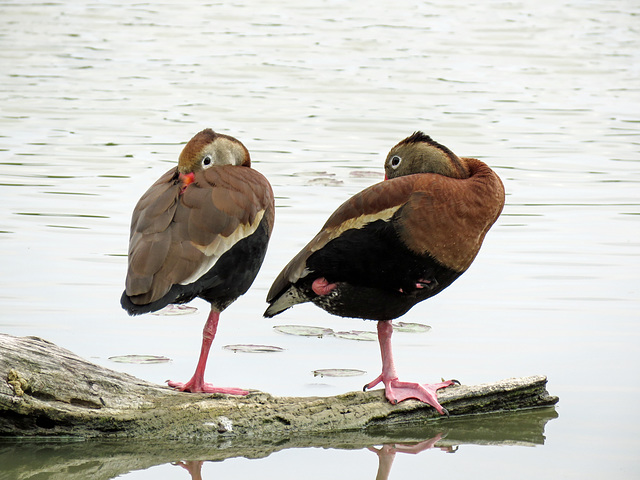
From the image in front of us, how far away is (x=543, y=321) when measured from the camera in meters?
6.59

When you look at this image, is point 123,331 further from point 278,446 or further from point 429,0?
point 429,0

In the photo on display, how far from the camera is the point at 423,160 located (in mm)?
5258

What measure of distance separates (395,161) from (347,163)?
5.65m

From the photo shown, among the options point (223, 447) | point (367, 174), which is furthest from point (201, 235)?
point (367, 174)

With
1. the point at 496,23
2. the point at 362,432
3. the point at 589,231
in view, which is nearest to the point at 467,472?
the point at 362,432

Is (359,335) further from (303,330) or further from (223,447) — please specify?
(223,447)

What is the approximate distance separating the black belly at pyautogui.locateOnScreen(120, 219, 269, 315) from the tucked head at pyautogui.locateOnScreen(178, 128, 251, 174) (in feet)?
1.34

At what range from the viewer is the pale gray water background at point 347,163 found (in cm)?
566

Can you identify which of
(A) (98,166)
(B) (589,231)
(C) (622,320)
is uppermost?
(A) (98,166)

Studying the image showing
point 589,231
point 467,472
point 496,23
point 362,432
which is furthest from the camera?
point 496,23

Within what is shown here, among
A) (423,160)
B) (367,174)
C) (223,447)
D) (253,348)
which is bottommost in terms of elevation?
(223,447)

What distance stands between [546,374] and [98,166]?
238 inches

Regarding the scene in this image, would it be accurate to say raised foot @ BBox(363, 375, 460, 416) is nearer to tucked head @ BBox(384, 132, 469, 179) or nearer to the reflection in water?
the reflection in water

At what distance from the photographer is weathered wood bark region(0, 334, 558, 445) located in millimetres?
4625
